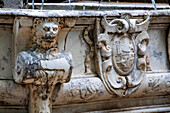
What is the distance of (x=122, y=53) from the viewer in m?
3.67

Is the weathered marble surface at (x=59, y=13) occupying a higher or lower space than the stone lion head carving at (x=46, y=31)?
higher

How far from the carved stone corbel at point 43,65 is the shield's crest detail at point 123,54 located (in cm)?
45

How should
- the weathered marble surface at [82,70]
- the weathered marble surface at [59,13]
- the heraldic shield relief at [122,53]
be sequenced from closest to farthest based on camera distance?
the weathered marble surface at [59,13], the weathered marble surface at [82,70], the heraldic shield relief at [122,53]

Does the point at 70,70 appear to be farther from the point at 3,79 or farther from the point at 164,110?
the point at 164,110

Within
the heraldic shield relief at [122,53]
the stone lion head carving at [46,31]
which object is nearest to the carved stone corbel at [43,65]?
the stone lion head carving at [46,31]

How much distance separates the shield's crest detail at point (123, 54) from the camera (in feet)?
12.1

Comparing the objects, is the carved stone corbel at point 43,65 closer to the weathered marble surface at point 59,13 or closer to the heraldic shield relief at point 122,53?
the weathered marble surface at point 59,13

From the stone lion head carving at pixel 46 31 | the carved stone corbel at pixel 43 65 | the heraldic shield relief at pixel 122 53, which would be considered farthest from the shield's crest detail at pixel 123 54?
the stone lion head carving at pixel 46 31

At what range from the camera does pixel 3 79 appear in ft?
11.2

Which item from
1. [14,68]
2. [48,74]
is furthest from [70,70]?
[14,68]

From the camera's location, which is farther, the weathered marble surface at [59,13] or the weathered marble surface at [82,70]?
the weathered marble surface at [82,70]

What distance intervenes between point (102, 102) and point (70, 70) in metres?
0.52

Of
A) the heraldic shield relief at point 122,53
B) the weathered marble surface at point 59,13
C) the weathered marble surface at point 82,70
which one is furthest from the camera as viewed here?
the heraldic shield relief at point 122,53

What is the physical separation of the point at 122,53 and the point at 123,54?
1 cm
